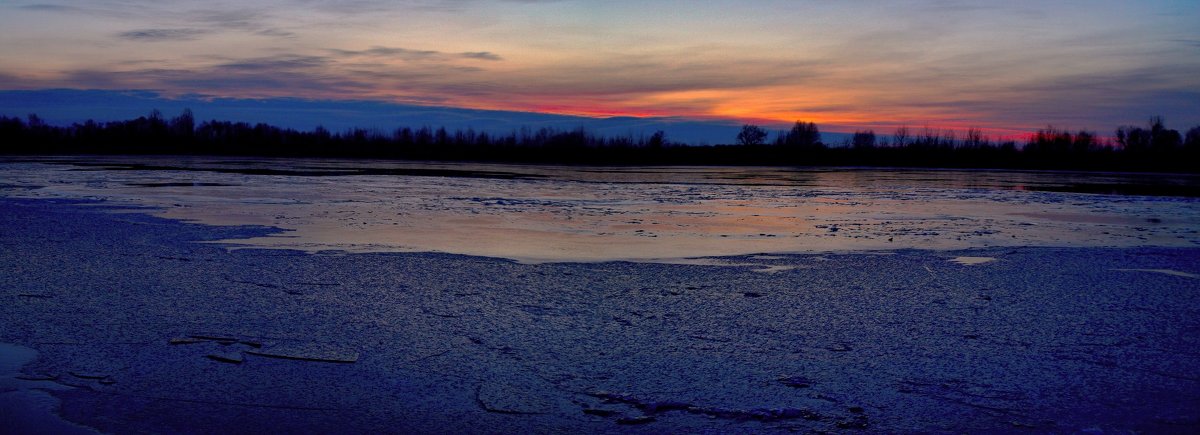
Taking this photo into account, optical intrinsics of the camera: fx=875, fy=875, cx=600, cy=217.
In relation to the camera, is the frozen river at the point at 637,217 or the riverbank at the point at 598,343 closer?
the riverbank at the point at 598,343

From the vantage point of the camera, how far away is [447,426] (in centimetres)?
339

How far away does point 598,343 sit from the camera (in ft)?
15.1

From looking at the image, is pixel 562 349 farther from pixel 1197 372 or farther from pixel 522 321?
pixel 1197 372

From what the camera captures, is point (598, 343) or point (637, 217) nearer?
point (598, 343)

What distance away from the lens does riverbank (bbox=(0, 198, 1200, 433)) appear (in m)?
3.54

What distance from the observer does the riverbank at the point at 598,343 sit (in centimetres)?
354

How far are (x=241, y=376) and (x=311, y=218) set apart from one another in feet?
24.7

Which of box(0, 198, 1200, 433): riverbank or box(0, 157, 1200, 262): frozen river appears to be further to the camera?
box(0, 157, 1200, 262): frozen river

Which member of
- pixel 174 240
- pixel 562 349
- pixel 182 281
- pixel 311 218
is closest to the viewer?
pixel 562 349

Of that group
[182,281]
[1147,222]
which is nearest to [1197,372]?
[182,281]

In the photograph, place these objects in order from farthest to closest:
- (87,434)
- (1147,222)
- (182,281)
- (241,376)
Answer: (1147,222)
(182,281)
(241,376)
(87,434)

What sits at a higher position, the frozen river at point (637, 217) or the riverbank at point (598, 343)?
the frozen river at point (637, 217)

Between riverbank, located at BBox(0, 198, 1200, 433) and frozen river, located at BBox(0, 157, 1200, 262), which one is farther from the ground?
frozen river, located at BBox(0, 157, 1200, 262)

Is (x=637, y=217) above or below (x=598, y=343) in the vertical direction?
above
